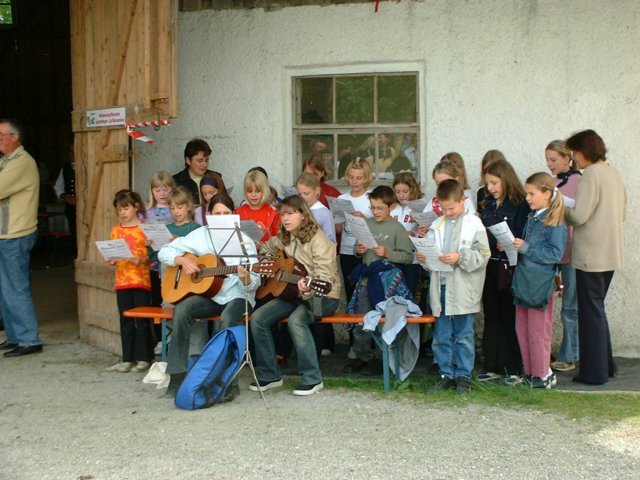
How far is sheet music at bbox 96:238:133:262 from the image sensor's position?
7449mm

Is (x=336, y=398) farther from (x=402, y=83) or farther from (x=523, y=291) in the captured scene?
(x=402, y=83)

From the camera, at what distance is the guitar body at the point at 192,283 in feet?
23.5

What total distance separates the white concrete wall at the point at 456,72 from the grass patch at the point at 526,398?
1762 millimetres

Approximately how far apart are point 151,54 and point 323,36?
1.79m

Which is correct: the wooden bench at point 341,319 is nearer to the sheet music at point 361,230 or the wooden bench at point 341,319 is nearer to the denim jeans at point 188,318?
the denim jeans at point 188,318

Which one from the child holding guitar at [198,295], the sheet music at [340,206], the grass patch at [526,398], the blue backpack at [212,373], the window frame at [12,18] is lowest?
the grass patch at [526,398]

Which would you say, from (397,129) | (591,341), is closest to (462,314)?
(591,341)

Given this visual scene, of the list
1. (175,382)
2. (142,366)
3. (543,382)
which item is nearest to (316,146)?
(142,366)

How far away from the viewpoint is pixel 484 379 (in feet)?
24.1

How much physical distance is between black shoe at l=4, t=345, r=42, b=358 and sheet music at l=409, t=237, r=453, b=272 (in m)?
3.76

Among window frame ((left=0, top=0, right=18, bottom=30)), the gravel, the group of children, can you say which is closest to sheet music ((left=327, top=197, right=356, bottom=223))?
the group of children

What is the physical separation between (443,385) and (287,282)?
1346mm

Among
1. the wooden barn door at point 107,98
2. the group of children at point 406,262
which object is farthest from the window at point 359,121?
the wooden barn door at point 107,98

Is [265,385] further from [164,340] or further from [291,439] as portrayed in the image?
[291,439]
